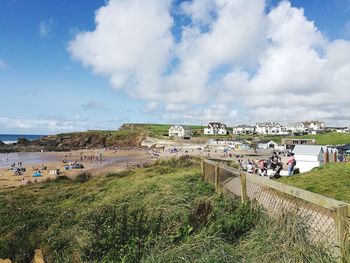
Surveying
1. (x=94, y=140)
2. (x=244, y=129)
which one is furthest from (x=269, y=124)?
(x=94, y=140)

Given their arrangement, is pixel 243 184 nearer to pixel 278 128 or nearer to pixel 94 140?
pixel 94 140

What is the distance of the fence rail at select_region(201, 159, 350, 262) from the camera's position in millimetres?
3373

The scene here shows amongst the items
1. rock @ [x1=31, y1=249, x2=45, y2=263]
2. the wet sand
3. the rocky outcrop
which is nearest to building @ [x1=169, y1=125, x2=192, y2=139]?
the rocky outcrop

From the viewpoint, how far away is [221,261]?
4164mm

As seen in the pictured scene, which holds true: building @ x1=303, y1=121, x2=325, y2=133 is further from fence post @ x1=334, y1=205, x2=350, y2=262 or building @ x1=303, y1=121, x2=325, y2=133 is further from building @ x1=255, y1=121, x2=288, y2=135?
fence post @ x1=334, y1=205, x2=350, y2=262

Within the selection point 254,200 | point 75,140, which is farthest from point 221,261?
point 75,140

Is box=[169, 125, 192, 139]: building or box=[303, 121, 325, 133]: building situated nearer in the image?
box=[169, 125, 192, 139]: building

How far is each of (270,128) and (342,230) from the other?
518 ft

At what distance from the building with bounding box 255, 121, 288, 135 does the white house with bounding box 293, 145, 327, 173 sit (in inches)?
5258

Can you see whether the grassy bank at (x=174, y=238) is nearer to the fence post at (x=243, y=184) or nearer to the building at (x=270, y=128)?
the fence post at (x=243, y=184)

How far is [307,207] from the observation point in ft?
14.3

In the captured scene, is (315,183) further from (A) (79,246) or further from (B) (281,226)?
(A) (79,246)

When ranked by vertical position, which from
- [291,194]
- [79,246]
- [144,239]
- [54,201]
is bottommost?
[54,201]

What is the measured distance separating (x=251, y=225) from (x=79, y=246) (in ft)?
10.3
